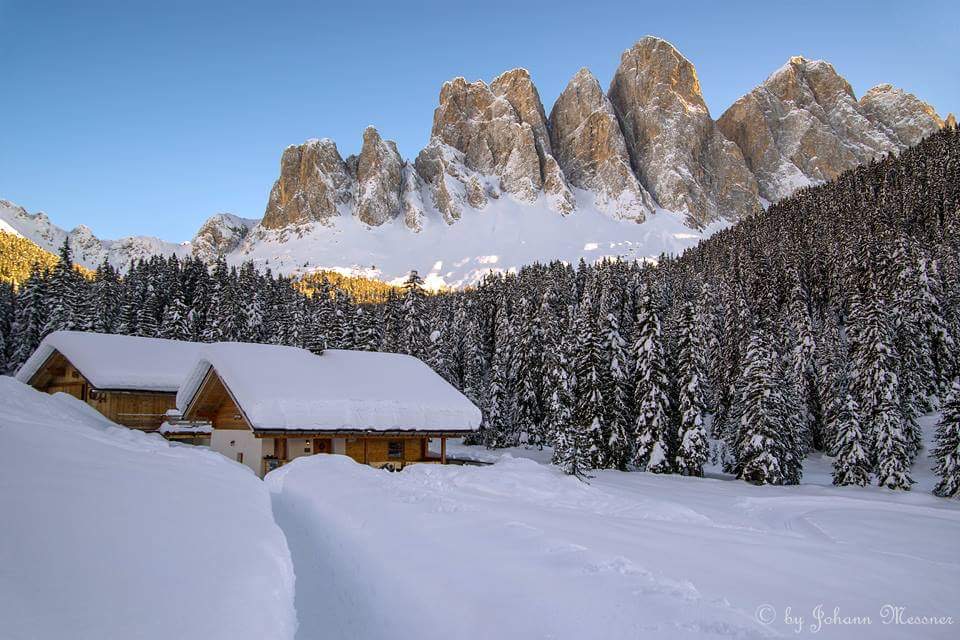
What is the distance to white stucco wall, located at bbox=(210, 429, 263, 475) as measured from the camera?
23986mm

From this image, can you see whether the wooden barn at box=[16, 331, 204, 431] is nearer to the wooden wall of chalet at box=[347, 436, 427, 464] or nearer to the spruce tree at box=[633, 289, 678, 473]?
the wooden wall of chalet at box=[347, 436, 427, 464]

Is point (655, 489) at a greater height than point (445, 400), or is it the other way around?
point (445, 400)

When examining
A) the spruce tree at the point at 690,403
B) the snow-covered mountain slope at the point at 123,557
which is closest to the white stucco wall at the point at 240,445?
the snow-covered mountain slope at the point at 123,557

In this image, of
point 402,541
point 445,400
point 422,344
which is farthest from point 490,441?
point 402,541

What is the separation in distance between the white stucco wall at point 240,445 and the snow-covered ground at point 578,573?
946cm

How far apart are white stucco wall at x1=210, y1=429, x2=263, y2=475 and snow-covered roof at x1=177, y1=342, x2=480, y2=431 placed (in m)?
2.47

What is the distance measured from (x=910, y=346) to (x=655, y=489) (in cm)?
3050

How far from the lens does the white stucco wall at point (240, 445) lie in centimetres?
2399

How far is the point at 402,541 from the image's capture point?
9977 mm

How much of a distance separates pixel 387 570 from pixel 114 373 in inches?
1177

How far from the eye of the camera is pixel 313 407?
23266 mm

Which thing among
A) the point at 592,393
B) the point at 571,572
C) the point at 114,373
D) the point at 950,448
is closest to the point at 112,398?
the point at 114,373

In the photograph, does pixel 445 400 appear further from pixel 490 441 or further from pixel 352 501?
pixel 490 441

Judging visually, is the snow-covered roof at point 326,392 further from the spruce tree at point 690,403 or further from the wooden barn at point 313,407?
the spruce tree at point 690,403
